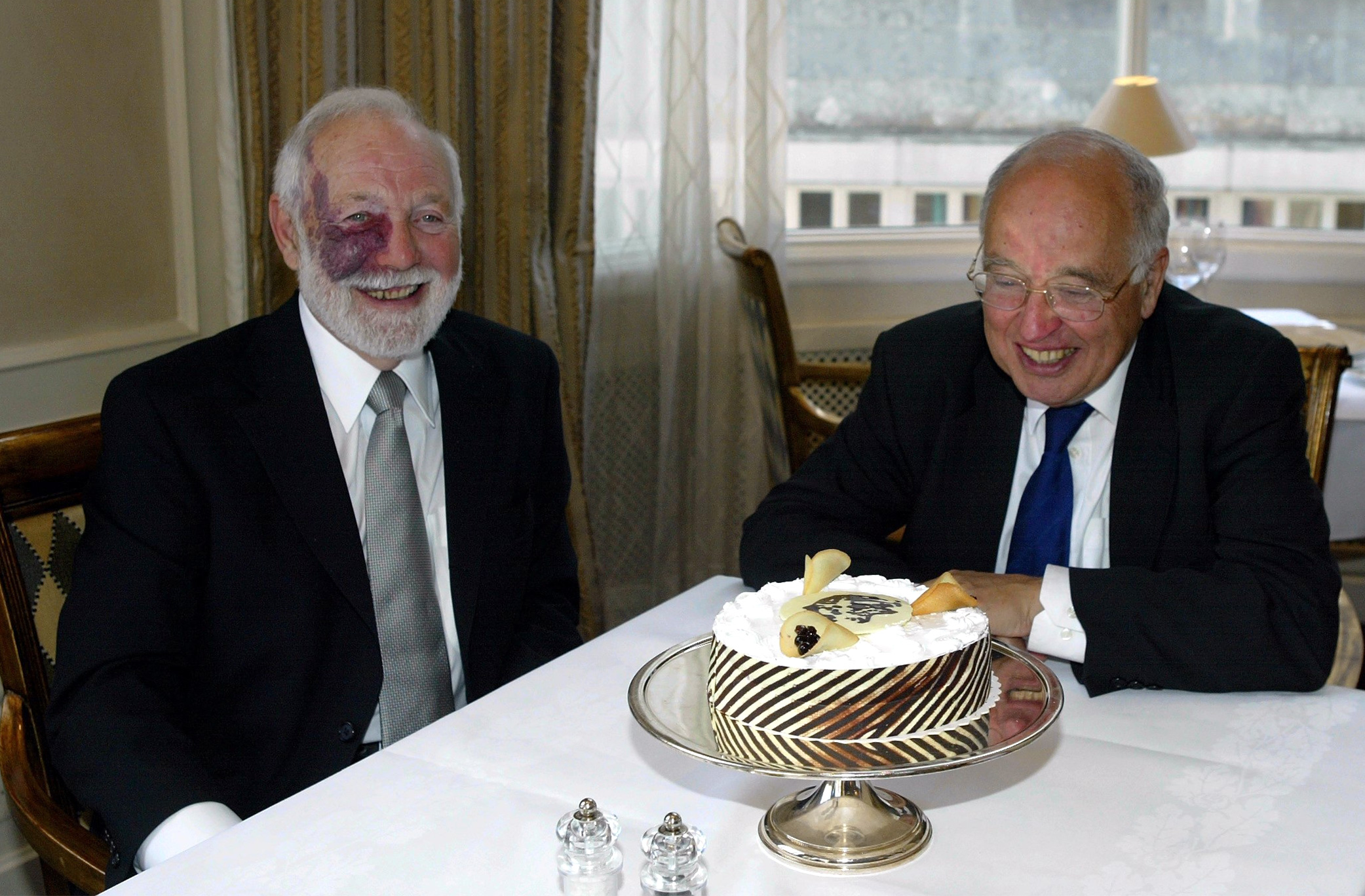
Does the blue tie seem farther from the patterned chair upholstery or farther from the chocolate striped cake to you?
the patterned chair upholstery

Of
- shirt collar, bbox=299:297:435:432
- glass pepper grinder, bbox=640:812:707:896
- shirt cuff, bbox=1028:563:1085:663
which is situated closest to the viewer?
glass pepper grinder, bbox=640:812:707:896

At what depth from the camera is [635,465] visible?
4.22 metres

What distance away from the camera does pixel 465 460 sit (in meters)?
2.04

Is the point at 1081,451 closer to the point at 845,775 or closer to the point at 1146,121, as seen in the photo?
the point at 845,775

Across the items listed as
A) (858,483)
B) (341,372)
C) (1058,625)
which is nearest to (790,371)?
(858,483)

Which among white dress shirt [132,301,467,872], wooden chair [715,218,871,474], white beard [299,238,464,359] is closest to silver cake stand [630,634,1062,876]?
white dress shirt [132,301,467,872]

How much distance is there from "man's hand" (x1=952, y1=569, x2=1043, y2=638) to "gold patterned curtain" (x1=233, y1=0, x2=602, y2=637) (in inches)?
81.5

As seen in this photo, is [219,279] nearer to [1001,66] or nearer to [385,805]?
[385,805]

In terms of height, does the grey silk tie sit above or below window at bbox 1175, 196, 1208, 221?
below

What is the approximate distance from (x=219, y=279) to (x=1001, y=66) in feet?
9.97

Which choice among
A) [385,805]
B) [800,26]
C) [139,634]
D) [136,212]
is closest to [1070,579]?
[385,805]

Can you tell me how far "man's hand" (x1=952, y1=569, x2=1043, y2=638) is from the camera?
63.5 inches

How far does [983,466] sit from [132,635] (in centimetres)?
123

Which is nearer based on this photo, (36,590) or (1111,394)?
(36,590)
